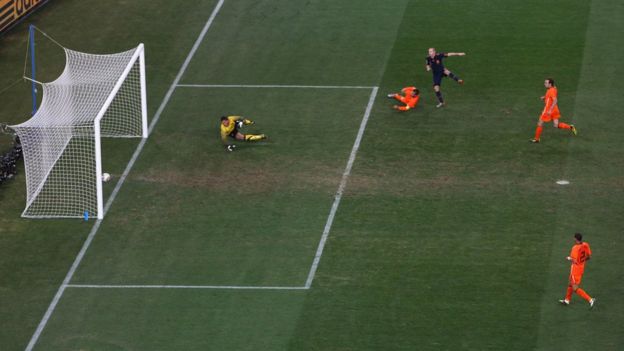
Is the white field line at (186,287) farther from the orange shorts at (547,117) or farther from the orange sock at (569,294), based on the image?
the orange shorts at (547,117)

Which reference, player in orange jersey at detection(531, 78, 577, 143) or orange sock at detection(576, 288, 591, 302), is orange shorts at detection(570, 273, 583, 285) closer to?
orange sock at detection(576, 288, 591, 302)

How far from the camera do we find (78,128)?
41656 mm

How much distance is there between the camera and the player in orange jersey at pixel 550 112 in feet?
133

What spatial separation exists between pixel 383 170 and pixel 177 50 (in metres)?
10.6

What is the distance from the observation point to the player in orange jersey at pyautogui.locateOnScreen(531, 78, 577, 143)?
40.6 metres

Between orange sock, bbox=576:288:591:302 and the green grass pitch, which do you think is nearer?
orange sock, bbox=576:288:591:302

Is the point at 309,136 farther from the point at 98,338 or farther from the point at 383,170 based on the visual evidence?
the point at 98,338

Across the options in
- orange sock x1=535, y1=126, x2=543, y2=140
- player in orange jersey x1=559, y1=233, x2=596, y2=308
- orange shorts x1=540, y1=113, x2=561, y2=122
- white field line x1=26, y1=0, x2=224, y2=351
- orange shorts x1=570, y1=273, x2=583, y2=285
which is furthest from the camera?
orange sock x1=535, y1=126, x2=543, y2=140

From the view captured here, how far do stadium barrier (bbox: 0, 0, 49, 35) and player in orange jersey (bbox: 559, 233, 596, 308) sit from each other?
23.4 metres

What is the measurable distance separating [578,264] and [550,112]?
881 centimetres

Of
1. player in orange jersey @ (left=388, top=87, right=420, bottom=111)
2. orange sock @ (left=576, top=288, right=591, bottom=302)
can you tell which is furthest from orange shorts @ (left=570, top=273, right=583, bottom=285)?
player in orange jersey @ (left=388, top=87, right=420, bottom=111)

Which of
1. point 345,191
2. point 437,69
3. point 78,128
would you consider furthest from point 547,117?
point 78,128

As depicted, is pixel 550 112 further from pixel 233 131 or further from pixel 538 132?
pixel 233 131

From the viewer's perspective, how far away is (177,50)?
47906mm
